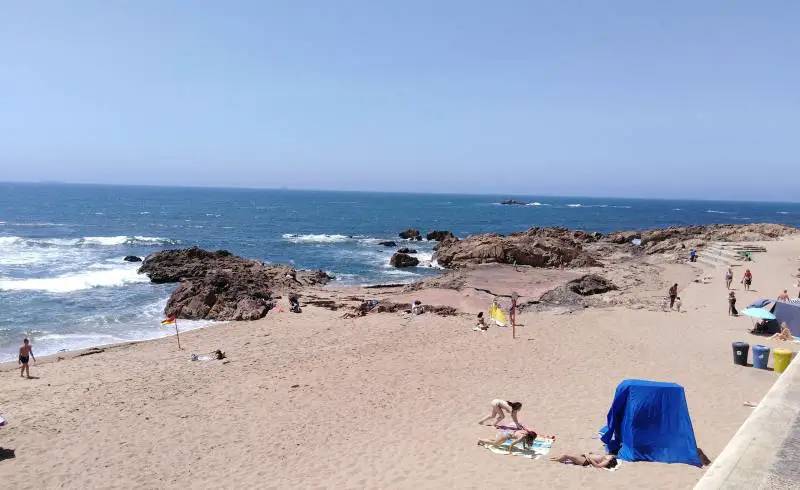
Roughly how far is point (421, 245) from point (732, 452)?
181 feet

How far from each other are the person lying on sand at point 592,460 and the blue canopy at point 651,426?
44cm

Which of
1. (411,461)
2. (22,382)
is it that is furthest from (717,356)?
(22,382)

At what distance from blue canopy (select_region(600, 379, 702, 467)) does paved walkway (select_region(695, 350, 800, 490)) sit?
187 cm

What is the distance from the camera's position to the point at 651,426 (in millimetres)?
9602

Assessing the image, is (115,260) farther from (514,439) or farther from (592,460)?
(592,460)

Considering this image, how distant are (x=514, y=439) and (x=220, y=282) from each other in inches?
806

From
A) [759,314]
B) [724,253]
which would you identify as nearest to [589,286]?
[759,314]

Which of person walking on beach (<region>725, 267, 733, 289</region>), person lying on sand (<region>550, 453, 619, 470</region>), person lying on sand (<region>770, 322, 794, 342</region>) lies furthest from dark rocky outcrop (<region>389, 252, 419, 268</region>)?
person lying on sand (<region>550, 453, 619, 470</region>)

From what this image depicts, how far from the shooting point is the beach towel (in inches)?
384

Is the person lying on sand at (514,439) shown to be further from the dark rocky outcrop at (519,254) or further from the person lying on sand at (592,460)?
the dark rocky outcrop at (519,254)

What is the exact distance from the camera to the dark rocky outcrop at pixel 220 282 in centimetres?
2502

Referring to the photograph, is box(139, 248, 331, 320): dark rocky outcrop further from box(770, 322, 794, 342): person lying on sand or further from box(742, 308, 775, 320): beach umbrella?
box(770, 322, 794, 342): person lying on sand

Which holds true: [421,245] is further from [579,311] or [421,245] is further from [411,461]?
[411,461]

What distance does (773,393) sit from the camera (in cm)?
815
